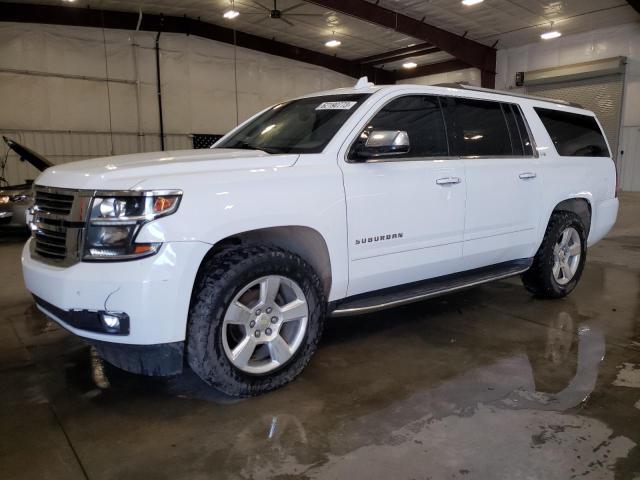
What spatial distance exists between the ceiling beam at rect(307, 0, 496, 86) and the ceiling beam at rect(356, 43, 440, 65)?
1.28 metres

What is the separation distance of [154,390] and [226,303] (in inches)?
32.8

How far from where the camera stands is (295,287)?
113 inches

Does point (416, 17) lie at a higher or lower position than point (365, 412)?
higher

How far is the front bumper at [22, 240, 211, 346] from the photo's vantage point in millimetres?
2338

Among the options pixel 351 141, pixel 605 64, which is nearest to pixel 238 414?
pixel 351 141

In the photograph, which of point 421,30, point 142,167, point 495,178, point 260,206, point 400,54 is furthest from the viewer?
point 400,54

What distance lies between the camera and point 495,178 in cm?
384

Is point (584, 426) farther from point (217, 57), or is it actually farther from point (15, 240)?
point (217, 57)

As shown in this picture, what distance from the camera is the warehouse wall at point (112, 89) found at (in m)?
13.6

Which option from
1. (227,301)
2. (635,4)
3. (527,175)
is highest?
(635,4)

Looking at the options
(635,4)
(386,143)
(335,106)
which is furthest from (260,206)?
(635,4)

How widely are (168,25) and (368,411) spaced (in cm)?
1605

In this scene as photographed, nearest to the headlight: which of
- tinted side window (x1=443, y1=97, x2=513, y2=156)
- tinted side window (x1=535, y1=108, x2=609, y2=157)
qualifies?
tinted side window (x1=443, y1=97, x2=513, y2=156)

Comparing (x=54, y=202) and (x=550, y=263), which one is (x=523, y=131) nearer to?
(x=550, y=263)
